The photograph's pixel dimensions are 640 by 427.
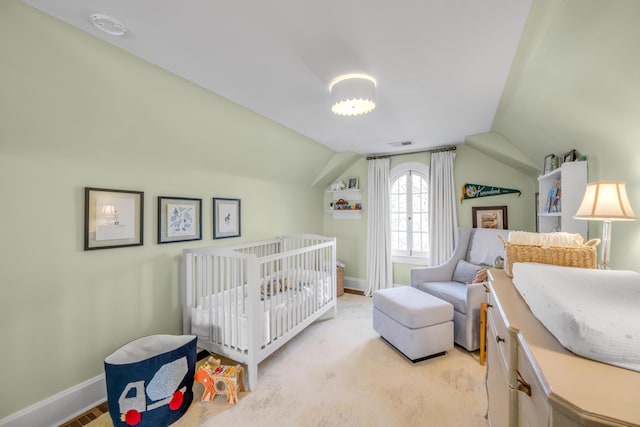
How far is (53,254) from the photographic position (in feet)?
→ 5.49

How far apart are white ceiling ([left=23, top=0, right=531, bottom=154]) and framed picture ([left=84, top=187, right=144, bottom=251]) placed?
38.3 inches

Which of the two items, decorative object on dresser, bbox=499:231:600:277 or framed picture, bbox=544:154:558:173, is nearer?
decorative object on dresser, bbox=499:231:600:277

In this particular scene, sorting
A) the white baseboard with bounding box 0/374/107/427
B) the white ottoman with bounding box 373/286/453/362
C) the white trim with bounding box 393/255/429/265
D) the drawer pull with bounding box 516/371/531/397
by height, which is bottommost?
the white baseboard with bounding box 0/374/107/427

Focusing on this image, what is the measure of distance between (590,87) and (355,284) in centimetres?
365

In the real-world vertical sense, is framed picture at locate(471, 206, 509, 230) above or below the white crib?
above

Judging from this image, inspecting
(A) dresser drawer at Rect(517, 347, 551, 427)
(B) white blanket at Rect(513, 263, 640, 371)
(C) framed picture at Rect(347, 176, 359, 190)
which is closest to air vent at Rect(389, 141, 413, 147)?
(C) framed picture at Rect(347, 176, 359, 190)

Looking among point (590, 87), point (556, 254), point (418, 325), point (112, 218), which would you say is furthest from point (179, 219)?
point (590, 87)

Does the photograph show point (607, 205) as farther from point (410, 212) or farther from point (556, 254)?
point (410, 212)

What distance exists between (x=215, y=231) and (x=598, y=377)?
275 cm

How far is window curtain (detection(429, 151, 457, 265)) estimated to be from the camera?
3.65m

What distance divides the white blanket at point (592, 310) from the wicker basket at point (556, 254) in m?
0.24

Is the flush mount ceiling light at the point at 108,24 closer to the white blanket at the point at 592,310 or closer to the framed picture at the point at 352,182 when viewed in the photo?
the white blanket at the point at 592,310

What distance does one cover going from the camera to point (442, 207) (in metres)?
3.71

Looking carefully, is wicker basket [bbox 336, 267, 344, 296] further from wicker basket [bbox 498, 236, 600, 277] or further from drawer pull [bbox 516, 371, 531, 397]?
drawer pull [bbox 516, 371, 531, 397]
